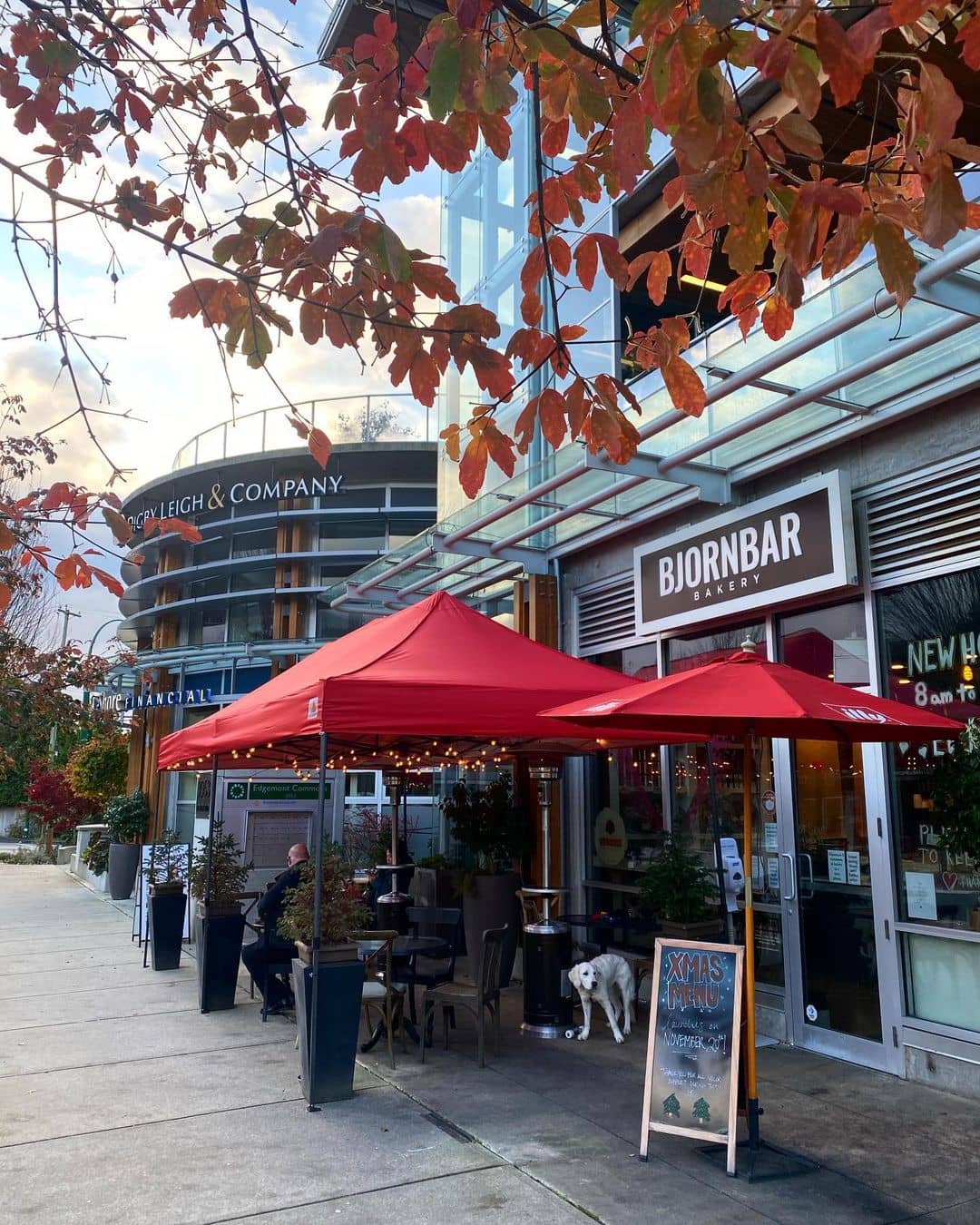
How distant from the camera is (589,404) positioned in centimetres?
317

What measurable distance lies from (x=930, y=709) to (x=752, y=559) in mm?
1899

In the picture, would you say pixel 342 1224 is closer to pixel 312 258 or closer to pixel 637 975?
pixel 312 258

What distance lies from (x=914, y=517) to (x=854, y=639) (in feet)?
3.22

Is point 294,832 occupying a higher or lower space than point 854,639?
lower

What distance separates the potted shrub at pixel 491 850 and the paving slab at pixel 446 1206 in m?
5.21

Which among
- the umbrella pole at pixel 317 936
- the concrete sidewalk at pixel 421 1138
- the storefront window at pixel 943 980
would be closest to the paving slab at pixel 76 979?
the concrete sidewalk at pixel 421 1138

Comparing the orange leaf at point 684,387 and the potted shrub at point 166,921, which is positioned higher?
the orange leaf at point 684,387

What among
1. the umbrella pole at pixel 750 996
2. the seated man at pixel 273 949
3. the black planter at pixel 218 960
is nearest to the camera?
the umbrella pole at pixel 750 996

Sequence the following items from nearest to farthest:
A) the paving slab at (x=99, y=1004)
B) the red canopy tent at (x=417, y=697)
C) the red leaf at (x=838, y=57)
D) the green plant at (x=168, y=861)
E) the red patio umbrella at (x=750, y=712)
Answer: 1. the red leaf at (x=838, y=57)
2. the red patio umbrella at (x=750, y=712)
3. the red canopy tent at (x=417, y=697)
4. the paving slab at (x=99, y=1004)
5. the green plant at (x=168, y=861)

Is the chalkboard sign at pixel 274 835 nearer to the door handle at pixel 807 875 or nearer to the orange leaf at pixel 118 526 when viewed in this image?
the door handle at pixel 807 875

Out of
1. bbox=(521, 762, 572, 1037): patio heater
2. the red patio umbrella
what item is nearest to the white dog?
bbox=(521, 762, 572, 1037): patio heater

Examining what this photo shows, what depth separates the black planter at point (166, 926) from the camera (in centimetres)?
1013

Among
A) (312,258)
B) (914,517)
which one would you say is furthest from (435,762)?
(312,258)

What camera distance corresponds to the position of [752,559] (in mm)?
7746
